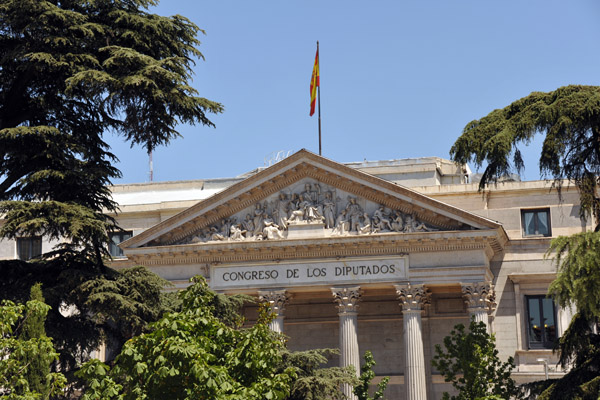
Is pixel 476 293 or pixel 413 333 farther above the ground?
pixel 476 293

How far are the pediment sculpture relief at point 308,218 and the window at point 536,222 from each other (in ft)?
24.9

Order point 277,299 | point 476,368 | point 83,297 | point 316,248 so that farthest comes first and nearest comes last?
1. point 277,299
2. point 316,248
3. point 476,368
4. point 83,297

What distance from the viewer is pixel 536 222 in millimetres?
50188

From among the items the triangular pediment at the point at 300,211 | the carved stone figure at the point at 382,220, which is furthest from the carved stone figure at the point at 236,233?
the carved stone figure at the point at 382,220

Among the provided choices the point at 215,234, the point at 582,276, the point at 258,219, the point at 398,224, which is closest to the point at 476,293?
the point at 398,224

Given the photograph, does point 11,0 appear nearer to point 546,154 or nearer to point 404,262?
point 546,154

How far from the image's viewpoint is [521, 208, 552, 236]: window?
50031 millimetres

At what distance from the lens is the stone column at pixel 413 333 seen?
43906 mm

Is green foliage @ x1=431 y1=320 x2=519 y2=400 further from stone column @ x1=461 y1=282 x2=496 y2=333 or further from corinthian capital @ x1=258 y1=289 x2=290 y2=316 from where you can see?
corinthian capital @ x1=258 y1=289 x2=290 y2=316

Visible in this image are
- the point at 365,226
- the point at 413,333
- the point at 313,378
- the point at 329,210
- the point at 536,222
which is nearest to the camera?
the point at 313,378

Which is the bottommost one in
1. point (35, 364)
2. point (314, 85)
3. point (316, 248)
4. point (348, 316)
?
point (35, 364)

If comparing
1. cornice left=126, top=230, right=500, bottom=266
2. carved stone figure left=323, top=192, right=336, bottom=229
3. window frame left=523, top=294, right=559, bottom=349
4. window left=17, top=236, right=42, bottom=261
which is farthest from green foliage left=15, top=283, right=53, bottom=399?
window left=17, top=236, right=42, bottom=261

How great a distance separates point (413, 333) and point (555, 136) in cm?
1622

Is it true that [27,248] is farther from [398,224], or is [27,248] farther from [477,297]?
[477,297]
